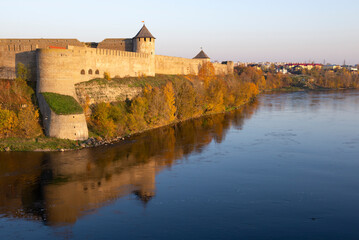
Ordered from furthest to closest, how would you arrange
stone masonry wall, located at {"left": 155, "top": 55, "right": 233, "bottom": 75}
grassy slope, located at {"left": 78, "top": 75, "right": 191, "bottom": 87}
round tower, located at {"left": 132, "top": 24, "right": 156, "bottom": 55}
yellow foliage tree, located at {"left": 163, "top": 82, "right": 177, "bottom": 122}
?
stone masonry wall, located at {"left": 155, "top": 55, "right": 233, "bottom": 75}
round tower, located at {"left": 132, "top": 24, "right": 156, "bottom": 55}
yellow foliage tree, located at {"left": 163, "top": 82, "right": 177, "bottom": 122}
grassy slope, located at {"left": 78, "top": 75, "right": 191, "bottom": 87}

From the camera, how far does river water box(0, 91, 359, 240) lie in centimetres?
784

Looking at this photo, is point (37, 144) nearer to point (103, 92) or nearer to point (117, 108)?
point (117, 108)

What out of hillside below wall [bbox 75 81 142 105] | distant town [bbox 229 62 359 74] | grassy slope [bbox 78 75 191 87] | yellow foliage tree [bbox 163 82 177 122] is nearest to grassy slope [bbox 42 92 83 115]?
hillside below wall [bbox 75 81 142 105]

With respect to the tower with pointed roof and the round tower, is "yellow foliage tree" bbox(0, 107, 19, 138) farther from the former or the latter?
the tower with pointed roof

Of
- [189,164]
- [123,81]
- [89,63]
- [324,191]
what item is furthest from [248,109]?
[324,191]

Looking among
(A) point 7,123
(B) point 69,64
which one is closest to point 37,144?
(A) point 7,123

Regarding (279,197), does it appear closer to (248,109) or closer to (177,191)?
(177,191)

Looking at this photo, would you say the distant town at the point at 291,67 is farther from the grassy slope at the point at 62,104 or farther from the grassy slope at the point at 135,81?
the grassy slope at the point at 62,104

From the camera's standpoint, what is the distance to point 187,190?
10148 millimetres

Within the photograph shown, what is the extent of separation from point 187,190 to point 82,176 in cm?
370

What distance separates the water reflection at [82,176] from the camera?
879 centimetres

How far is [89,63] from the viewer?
1850cm

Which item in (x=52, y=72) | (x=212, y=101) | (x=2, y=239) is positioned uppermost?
(x=52, y=72)

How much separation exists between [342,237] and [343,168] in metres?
5.30
